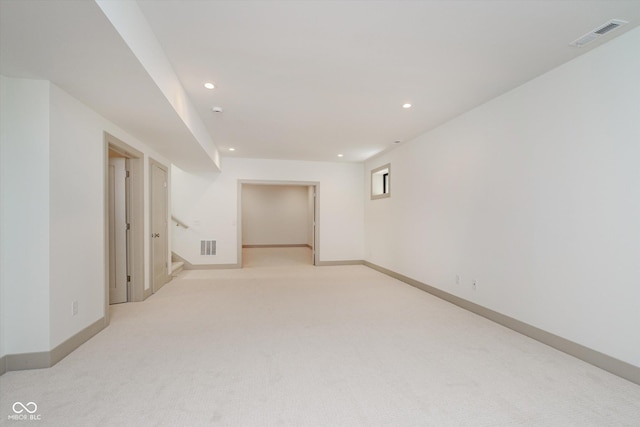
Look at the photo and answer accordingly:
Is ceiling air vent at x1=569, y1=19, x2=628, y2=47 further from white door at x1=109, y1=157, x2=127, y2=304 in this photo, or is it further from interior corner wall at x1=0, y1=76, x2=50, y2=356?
white door at x1=109, y1=157, x2=127, y2=304

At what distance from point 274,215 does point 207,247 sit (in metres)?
4.83

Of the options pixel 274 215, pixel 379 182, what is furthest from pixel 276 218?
pixel 379 182

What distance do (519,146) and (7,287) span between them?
4963 mm

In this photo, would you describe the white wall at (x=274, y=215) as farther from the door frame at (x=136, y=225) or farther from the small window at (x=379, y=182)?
the door frame at (x=136, y=225)

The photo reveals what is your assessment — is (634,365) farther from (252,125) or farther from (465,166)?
(252,125)

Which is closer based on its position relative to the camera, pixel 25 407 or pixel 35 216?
pixel 25 407

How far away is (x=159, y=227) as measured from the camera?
16.0 feet

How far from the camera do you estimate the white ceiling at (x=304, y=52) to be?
1890mm

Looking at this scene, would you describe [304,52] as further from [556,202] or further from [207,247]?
[207,247]

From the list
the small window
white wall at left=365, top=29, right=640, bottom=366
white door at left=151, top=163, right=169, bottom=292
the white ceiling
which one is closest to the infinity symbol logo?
the white ceiling

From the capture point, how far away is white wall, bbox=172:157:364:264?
663cm

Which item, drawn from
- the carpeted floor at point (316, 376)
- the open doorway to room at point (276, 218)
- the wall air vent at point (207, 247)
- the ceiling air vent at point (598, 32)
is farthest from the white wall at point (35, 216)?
the open doorway to room at point (276, 218)

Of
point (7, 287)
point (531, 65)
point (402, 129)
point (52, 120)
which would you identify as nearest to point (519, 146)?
point (531, 65)

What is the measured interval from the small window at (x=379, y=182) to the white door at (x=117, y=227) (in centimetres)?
477
